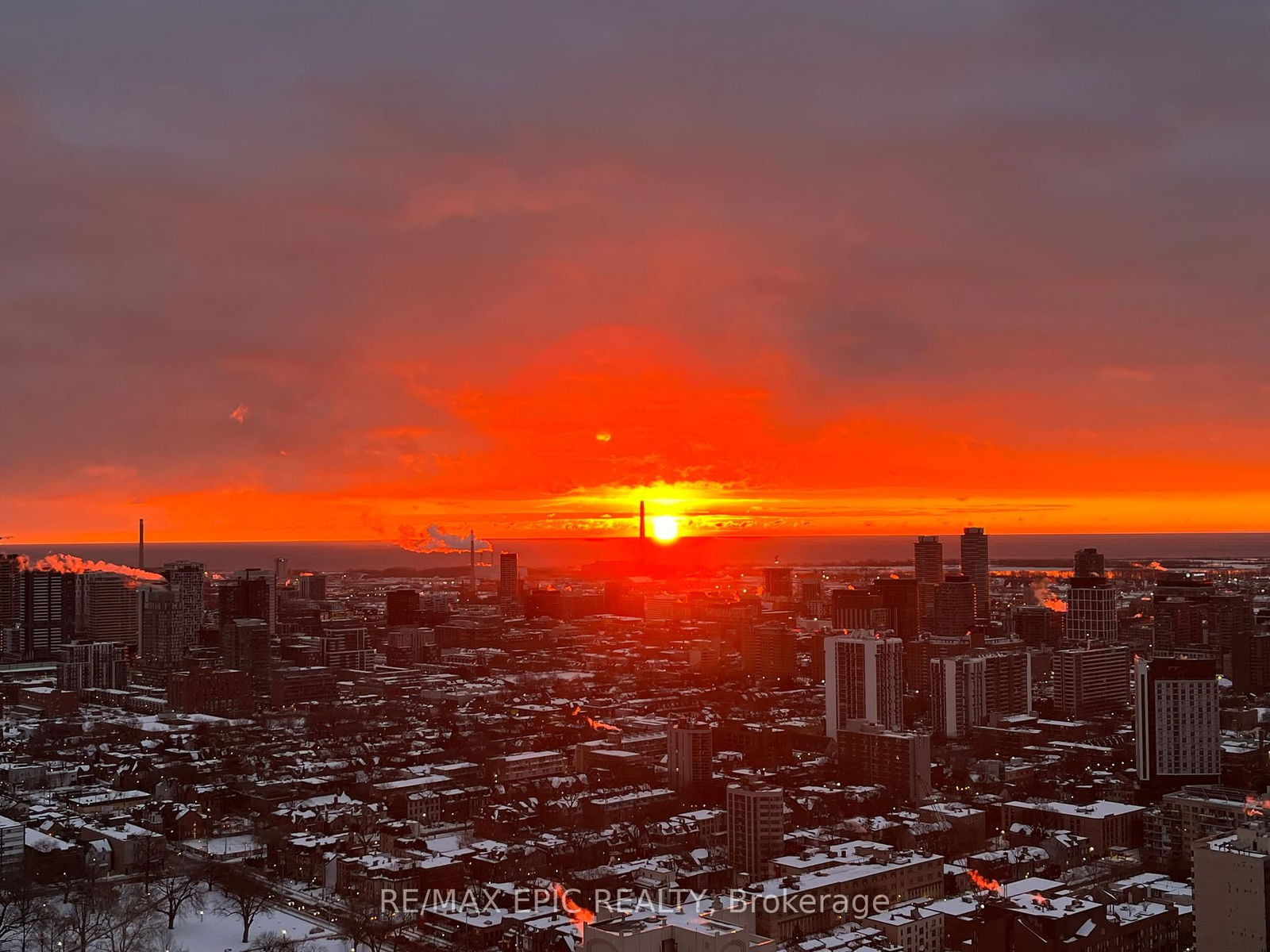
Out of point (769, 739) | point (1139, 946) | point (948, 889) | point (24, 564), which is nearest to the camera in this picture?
point (1139, 946)

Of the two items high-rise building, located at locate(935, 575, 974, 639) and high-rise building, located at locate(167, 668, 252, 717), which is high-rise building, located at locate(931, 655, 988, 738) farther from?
high-rise building, located at locate(167, 668, 252, 717)

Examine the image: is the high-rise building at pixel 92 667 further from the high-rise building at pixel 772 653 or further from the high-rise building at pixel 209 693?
the high-rise building at pixel 772 653

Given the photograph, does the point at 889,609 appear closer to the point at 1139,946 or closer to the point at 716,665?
the point at 716,665

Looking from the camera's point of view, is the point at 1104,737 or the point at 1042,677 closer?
the point at 1104,737

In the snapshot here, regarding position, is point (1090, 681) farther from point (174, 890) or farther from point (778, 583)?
point (778, 583)

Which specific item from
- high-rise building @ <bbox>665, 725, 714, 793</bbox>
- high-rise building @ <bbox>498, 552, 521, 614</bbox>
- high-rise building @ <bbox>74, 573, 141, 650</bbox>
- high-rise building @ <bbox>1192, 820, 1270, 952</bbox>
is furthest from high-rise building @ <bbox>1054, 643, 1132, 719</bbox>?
high-rise building @ <bbox>498, 552, 521, 614</bbox>

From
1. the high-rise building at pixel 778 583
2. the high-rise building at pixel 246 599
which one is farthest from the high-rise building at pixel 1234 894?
the high-rise building at pixel 778 583

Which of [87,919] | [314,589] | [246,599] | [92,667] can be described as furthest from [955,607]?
[87,919]

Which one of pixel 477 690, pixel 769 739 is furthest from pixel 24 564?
pixel 769 739
